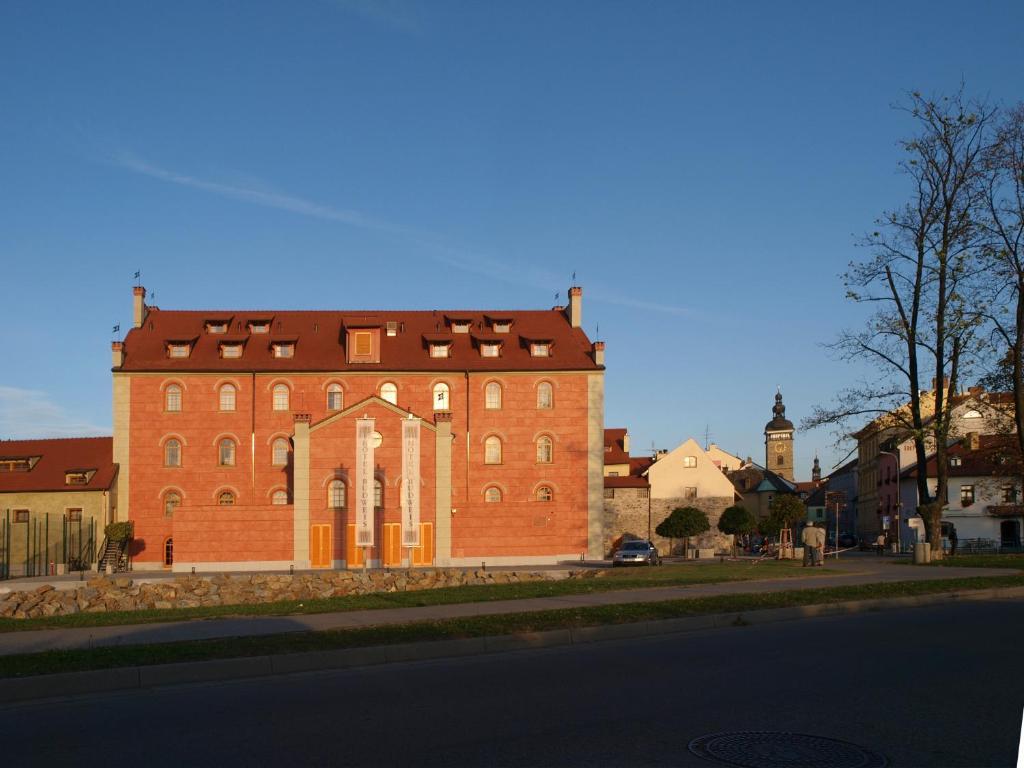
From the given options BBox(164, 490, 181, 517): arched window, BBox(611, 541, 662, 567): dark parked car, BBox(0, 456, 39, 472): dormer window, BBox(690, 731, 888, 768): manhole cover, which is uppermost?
BBox(0, 456, 39, 472): dormer window

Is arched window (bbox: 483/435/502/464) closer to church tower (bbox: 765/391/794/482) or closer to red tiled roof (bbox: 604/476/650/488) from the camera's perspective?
red tiled roof (bbox: 604/476/650/488)

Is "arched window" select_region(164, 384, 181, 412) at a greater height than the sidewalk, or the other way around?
"arched window" select_region(164, 384, 181, 412)

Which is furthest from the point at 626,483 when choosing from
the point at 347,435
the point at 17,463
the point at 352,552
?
the point at 17,463

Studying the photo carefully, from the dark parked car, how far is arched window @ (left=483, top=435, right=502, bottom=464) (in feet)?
33.5

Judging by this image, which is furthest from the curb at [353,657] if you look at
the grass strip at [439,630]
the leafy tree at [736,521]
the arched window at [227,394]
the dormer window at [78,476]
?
the dormer window at [78,476]

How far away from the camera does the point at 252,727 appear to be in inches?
388

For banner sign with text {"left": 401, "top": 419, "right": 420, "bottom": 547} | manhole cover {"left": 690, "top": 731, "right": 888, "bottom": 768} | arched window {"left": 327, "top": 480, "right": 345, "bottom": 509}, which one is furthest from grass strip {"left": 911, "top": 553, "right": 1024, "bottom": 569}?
arched window {"left": 327, "top": 480, "right": 345, "bottom": 509}

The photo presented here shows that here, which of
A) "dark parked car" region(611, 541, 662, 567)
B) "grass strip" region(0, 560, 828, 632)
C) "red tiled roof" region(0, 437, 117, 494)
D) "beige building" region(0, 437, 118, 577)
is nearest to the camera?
"grass strip" region(0, 560, 828, 632)

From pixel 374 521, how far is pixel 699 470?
34.3 meters

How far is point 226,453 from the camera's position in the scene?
59.4 metres

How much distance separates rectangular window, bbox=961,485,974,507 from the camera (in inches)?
2926

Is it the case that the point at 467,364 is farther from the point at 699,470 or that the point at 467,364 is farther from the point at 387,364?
the point at 699,470

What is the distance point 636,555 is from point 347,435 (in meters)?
16.1

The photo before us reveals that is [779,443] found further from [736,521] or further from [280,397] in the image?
[280,397]
